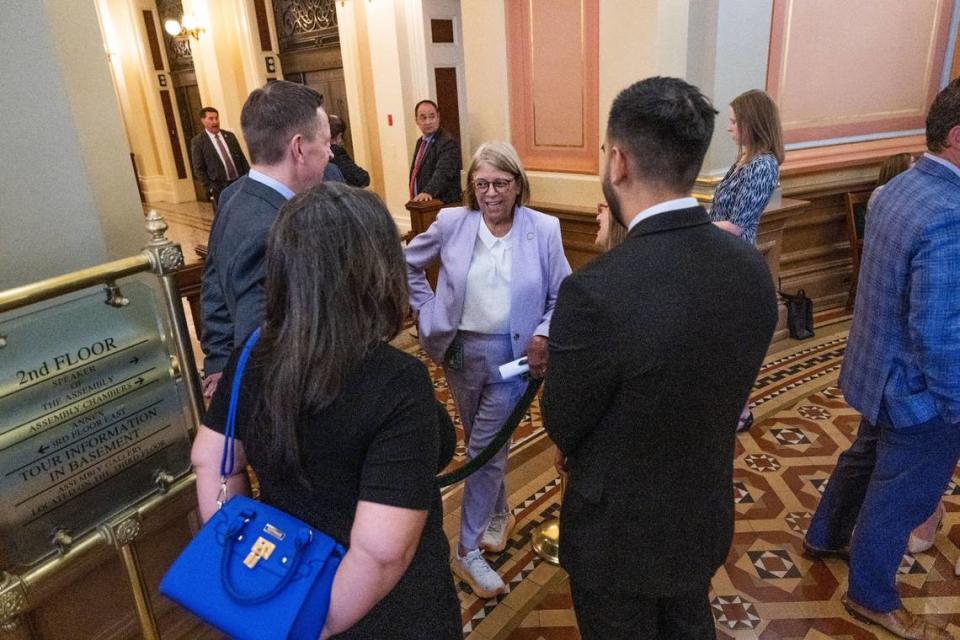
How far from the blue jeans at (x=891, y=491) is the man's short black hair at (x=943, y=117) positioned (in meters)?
0.79

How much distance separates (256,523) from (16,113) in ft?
3.62

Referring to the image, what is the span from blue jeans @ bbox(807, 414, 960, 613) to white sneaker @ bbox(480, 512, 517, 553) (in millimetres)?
1205

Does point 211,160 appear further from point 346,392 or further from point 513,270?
point 346,392

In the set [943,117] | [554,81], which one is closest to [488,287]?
[943,117]

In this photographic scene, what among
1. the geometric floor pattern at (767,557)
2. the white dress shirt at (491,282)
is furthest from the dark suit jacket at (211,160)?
the white dress shirt at (491,282)

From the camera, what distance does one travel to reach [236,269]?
1630 millimetres

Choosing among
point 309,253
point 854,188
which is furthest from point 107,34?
point 309,253

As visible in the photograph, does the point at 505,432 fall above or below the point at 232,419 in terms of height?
below

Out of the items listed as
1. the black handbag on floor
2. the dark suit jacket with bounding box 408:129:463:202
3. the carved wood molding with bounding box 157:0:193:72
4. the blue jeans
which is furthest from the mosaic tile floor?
the carved wood molding with bounding box 157:0:193:72

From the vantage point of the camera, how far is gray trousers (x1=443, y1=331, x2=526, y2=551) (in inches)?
82.8

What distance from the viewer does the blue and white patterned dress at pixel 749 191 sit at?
2881 millimetres

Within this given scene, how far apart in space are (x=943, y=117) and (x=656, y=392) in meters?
1.23

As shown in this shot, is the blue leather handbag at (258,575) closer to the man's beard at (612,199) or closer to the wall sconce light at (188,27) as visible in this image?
the man's beard at (612,199)

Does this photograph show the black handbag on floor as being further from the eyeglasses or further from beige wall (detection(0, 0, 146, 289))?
beige wall (detection(0, 0, 146, 289))
